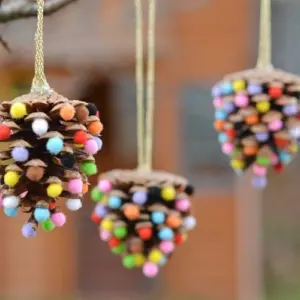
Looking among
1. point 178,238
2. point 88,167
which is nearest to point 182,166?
point 178,238

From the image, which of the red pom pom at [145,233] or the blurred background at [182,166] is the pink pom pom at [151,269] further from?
the blurred background at [182,166]

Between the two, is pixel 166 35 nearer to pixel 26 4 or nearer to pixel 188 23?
pixel 188 23

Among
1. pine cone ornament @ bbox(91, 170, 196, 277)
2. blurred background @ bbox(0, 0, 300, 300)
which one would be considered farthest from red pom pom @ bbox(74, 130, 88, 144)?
blurred background @ bbox(0, 0, 300, 300)

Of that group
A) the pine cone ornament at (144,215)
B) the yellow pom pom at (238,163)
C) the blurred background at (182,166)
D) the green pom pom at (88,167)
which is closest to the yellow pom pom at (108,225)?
the pine cone ornament at (144,215)

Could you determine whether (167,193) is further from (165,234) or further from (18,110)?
(18,110)

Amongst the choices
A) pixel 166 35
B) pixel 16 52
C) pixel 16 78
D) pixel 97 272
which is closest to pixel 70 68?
pixel 16 78

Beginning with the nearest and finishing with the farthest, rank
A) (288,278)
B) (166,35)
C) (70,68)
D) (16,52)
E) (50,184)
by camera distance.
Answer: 1. (50,184)
2. (16,52)
3. (70,68)
4. (166,35)
5. (288,278)

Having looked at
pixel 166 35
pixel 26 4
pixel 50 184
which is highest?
pixel 166 35
